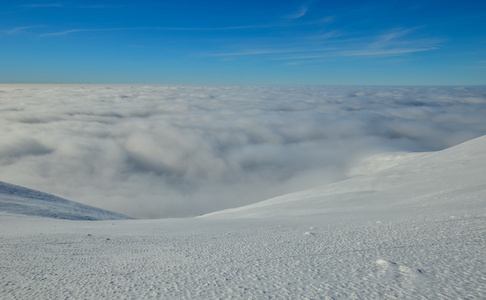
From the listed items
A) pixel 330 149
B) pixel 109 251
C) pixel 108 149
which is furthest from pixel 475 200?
pixel 108 149

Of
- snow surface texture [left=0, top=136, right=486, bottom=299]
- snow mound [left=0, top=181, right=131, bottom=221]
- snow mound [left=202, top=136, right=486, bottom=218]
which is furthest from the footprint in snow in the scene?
snow mound [left=0, top=181, right=131, bottom=221]

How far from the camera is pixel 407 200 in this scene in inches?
201

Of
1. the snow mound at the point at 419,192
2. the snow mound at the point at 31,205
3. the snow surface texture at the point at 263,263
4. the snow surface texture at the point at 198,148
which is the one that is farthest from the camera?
the snow surface texture at the point at 198,148

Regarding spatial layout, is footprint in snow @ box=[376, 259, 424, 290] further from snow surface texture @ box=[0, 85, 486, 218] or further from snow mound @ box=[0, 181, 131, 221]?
snow surface texture @ box=[0, 85, 486, 218]

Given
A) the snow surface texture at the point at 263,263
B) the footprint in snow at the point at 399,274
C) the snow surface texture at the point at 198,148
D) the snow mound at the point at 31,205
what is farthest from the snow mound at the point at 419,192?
the snow surface texture at the point at 198,148

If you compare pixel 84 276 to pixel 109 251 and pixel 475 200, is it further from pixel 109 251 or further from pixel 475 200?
pixel 475 200

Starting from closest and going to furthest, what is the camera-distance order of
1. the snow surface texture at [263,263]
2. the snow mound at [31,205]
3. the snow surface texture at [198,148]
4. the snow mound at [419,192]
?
the snow surface texture at [263,263] < the snow mound at [419,192] < the snow mound at [31,205] < the snow surface texture at [198,148]

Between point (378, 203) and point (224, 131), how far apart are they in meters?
106

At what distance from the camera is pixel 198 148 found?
96.1m

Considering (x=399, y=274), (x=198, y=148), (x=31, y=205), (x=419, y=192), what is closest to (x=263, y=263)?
(x=399, y=274)

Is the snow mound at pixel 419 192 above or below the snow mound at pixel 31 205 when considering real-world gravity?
above

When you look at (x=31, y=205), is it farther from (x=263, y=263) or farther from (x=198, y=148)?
(x=198, y=148)

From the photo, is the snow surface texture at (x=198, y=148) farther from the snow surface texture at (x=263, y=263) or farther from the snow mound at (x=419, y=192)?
the snow surface texture at (x=263, y=263)

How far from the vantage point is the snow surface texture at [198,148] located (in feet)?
223
